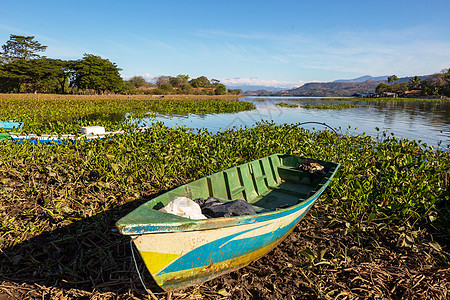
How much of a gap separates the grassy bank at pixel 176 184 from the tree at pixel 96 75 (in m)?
55.8

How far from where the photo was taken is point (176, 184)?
6211mm

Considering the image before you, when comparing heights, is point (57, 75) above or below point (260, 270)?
above

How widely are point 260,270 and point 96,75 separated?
64.2 meters

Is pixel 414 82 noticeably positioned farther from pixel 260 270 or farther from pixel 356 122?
pixel 260 270

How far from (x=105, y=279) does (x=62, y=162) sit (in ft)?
12.4

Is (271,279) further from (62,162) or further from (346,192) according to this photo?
(62,162)

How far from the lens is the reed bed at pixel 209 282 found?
340cm

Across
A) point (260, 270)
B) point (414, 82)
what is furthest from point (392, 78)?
point (260, 270)

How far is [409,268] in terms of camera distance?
3867mm


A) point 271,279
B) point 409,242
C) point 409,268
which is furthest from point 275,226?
point 409,242

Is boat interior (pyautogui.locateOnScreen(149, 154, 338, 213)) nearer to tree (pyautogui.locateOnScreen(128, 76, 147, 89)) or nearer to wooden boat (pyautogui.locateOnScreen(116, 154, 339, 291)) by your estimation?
wooden boat (pyautogui.locateOnScreen(116, 154, 339, 291))

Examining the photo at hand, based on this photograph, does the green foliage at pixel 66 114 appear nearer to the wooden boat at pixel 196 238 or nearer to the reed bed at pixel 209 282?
the reed bed at pixel 209 282

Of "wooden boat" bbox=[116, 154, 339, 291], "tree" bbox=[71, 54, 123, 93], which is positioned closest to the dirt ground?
"wooden boat" bbox=[116, 154, 339, 291]

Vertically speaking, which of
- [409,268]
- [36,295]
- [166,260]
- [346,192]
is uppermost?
[166,260]
